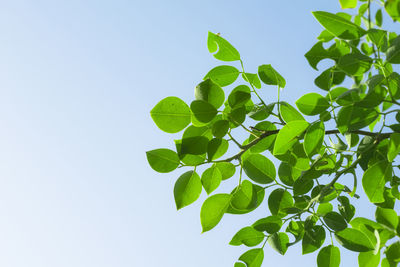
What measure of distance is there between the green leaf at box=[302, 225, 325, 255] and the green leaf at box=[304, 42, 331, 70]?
36cm

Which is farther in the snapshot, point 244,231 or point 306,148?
point 244,231

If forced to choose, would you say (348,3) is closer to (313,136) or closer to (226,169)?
(313,136)

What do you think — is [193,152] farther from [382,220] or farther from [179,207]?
[382,220]

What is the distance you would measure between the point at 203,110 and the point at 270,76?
0.76ft

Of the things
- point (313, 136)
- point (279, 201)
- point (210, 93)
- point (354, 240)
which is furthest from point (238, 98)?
point (354, 240)

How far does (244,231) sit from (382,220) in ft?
0.97

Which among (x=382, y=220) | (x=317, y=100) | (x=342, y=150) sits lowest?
(x=382, y=220)

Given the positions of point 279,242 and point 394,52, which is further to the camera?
point 279,242

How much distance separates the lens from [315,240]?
0.94 metres

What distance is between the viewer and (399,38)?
2.32 feet

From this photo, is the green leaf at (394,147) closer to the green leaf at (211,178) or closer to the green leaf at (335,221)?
the green leaf at (335,221)

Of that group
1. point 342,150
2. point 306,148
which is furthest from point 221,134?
point 342,150

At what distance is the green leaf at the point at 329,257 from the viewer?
0.95 meters

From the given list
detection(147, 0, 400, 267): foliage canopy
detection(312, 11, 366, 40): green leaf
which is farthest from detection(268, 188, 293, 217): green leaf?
detection(312, 11, 366, 40): green leaf
